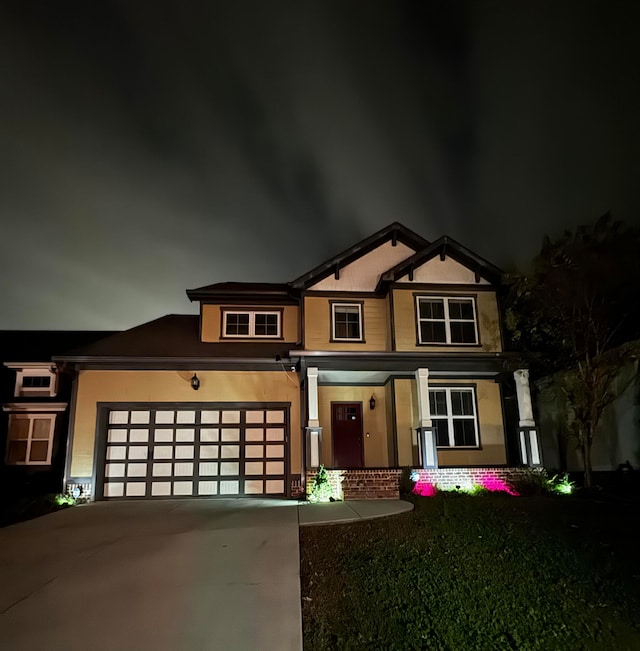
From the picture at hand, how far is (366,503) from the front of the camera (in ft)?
37.0

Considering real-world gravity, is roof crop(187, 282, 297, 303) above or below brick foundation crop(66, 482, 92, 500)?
above

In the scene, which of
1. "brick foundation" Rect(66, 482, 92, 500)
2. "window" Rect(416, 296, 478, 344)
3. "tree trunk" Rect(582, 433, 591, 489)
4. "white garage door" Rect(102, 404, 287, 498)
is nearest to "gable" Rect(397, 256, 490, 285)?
"window" Rect(416, 296, 478, 344)

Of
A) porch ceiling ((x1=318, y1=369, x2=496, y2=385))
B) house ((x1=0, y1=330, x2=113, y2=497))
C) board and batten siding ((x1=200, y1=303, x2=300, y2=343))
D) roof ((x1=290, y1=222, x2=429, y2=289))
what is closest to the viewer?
porch ceiling ((x1=318, y1=369, x2=496, y2=385))

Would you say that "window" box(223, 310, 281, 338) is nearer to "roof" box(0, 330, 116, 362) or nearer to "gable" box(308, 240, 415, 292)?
"gable" box(308, 240, 415, 292)

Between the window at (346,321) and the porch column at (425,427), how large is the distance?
2.11m

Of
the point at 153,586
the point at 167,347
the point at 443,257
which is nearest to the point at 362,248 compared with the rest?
the point at 443,257

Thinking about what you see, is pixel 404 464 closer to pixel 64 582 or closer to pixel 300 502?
pixel 300 502

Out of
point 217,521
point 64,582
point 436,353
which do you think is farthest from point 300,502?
point 64,582

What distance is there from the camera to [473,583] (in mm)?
6031

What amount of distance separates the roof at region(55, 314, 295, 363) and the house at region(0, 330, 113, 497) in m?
1.67

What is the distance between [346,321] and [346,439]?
341 centimetres

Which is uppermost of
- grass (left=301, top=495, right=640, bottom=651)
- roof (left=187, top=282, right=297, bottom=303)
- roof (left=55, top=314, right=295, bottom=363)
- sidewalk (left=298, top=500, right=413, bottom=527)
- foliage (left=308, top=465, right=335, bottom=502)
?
roof (left=187, top=282, right=297, bottom=303)

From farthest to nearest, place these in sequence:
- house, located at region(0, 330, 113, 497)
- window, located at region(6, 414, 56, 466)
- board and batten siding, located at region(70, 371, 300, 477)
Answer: window, located at region(6, 414, 56, 466), house, located at region(0, 330, 113, 497), board and batten siding, located at region(70, 371, 300, 477)

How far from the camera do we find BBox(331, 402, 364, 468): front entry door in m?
15.0
